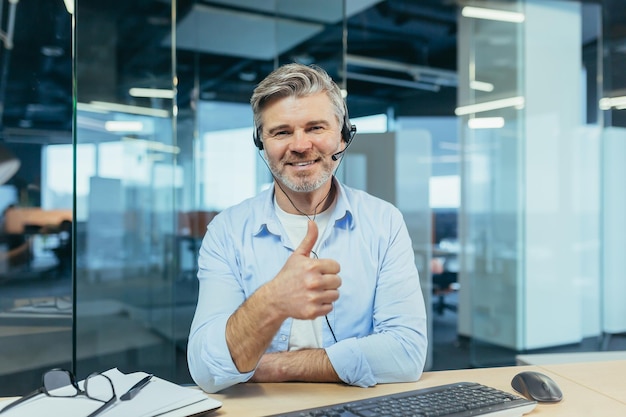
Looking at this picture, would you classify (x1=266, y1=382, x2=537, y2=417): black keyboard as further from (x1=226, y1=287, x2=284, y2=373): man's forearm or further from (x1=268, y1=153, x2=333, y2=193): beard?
(x1=268, y1=153, x2=333, y2=193): beard

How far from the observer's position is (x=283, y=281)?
106cm

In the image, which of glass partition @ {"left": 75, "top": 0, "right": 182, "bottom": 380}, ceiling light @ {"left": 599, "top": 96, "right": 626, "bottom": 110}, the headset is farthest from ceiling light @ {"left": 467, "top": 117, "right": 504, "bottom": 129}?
the headset

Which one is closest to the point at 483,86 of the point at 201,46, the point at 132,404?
the point at 201,46

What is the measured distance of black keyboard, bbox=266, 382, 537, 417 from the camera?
1.00m

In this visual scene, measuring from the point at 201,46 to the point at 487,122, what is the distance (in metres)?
3.60

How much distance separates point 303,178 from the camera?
153 cm

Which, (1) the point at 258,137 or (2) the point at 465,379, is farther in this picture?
(1) the point at 258,137

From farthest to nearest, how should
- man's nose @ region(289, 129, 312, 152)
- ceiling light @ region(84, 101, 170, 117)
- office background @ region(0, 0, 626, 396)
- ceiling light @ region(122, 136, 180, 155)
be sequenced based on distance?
ceiling light @ region(122, 136, 180, 155)
ceiling light @ region(84, 101, 170, 117)
office background @ region(0, 0, 626, 396)
man's nose @ region(289, 129, 312, 152)

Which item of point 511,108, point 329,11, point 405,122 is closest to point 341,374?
point 329,11

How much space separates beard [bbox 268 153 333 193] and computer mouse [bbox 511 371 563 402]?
A: 0.72 metres

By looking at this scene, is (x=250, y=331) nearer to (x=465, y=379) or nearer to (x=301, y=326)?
(x=301, y=326)

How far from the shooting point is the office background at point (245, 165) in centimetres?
356

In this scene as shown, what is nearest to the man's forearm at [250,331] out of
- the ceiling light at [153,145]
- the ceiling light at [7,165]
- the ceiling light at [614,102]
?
the ceiling light at [7,165]

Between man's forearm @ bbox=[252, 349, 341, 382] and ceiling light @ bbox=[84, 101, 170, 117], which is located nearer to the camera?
man's forearm @ bbox=[252, 349, 341, 382]
